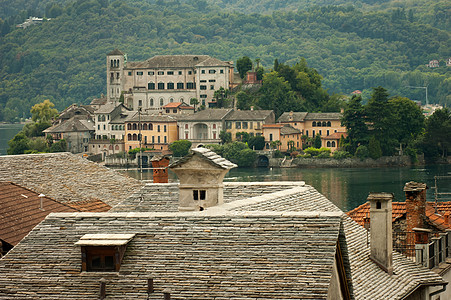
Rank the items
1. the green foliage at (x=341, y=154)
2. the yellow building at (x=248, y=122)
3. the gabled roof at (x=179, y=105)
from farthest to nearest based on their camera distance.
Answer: the gabled roof at (x=179, y=105)
the yellow building at (x=248, y=122)
the green foliage at (x=341, y=154)

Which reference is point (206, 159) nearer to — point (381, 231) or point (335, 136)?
point (381, 231)

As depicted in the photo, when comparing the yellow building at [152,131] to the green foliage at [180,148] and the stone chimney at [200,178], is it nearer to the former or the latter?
the green foliage at [180,148]

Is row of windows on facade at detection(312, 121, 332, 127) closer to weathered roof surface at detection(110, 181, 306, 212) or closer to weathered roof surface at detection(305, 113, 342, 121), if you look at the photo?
weathered roof surface at detection(305, 113, 342, 121)

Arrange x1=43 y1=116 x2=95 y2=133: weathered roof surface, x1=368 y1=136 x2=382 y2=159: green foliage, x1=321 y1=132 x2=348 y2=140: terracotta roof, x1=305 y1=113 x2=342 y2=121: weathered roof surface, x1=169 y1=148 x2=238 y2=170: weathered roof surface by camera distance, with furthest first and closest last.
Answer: x1=43 y1=116 x2=95 y2=133: weathered roof surface
x1=305 y1=113 x2=342 y2=121: weathered roof surface
x1=321 y1=132 x2=348 y2=140: terracotta roof
x1=368 y1=136 x2=382 y2=159: green foliage
x1=169 y1=148 x2=238 y2=170: weathered roof surface

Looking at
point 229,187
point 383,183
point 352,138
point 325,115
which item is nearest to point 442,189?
point 383,183

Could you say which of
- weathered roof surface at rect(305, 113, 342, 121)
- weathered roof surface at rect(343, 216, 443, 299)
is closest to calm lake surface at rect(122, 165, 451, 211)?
weathered roof surface at rect(305, 113, 342, 121)

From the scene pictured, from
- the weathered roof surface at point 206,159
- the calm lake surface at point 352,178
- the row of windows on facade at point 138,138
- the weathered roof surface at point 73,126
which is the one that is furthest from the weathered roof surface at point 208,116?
the weathered roof surface at point 206,159

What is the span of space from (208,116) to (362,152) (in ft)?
92.6

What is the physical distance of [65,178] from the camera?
27.4m

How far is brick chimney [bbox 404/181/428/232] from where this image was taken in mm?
22109

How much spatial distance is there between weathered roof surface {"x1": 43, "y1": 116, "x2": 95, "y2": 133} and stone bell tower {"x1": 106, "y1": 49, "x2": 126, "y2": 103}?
8796mm

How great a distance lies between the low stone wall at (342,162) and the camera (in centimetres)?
14368

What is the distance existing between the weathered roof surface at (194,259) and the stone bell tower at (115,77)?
16631 cm

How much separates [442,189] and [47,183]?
74.6m
